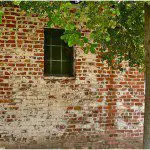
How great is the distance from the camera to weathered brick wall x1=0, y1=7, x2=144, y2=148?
7.09 metres

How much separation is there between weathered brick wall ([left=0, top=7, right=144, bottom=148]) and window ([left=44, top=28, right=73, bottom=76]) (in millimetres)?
229

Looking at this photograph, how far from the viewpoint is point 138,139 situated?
26.0ft

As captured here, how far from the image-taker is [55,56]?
24.9 feet

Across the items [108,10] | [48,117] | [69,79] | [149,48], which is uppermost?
[108,10]

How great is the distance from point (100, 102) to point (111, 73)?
73 centimetres

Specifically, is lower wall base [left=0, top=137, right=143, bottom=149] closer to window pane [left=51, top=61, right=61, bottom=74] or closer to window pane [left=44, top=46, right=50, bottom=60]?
window pane [left=51, top=61, right=61, bottom=74]

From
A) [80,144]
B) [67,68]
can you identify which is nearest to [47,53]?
[67,68]

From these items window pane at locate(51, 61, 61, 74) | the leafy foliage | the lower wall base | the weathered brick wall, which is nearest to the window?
window pane at locate(51, 61, 61, 74)

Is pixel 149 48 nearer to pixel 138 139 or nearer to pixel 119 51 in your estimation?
pixel 119 51

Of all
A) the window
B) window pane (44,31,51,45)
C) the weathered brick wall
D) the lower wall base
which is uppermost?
window pane (44,31,51,45)

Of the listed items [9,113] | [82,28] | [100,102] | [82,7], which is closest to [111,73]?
[100,102]

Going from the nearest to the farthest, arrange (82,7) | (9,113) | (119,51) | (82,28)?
(82,7), (119,51), (9,113), (82,28)

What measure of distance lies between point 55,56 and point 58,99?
990 mm

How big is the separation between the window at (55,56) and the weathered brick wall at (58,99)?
23 cm
